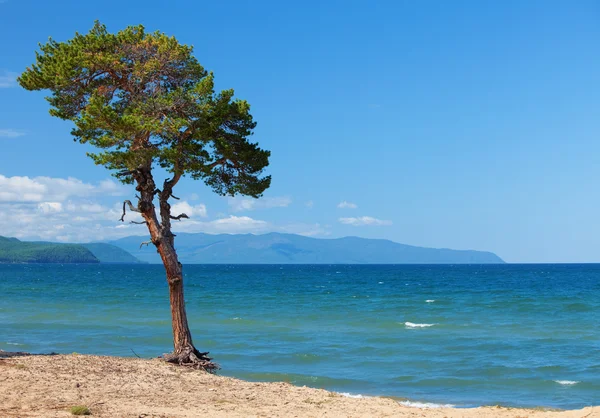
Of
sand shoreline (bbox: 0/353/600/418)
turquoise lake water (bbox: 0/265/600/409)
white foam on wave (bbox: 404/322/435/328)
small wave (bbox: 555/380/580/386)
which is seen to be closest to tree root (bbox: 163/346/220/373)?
sand shoreline (bbox: 0/353/600/418)

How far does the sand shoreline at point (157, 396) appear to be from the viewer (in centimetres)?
998

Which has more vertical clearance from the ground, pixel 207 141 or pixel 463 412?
pixel 207 141

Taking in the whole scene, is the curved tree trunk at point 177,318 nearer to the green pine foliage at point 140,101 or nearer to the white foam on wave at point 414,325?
the green pine foliage at point 140,101

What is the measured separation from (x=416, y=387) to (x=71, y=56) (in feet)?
41.7

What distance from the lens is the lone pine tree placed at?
1351 centimetres

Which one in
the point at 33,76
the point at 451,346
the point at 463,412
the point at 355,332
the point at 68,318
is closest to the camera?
the point at 463,412

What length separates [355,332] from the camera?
28.5 m

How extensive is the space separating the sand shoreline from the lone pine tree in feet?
7.17

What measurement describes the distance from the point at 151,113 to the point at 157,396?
639 centimetres

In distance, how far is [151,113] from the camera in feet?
44.9

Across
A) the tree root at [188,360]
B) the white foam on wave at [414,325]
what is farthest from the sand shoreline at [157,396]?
the white foam on wave at [414,325]

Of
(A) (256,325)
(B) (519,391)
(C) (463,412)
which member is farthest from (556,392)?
(A) (256,325)

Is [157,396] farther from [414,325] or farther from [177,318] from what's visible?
[414,325]

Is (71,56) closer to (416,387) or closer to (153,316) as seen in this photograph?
(416,387)
